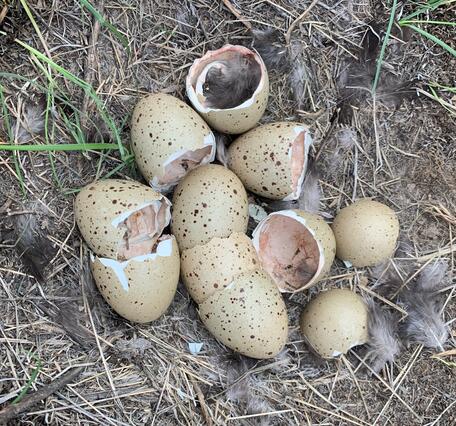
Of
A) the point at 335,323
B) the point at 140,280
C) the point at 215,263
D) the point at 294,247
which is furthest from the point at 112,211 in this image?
the point at 335,323

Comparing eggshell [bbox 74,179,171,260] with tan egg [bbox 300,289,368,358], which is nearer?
eggshell [bbox 74,179,171,260]

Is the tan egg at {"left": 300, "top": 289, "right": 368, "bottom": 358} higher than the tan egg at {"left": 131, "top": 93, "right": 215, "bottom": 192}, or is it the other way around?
the tan egg at {"left": 131, "top": 93, "right": 215, "bottom": 192}

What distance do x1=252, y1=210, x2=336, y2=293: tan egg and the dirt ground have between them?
4.5 inches

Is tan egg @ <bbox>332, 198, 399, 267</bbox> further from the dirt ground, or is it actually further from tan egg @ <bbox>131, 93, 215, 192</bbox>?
tan egg @ <bbox>131, 93, 215, 192</bbox>

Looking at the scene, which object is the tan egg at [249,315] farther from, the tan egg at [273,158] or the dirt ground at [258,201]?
the tan egg at [273,158]

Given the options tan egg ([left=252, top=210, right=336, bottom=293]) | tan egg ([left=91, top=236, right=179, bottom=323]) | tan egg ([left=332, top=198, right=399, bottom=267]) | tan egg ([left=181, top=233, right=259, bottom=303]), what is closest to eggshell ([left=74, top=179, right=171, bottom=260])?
tan egg ([left=91, top=236, right=179, bottom=323])

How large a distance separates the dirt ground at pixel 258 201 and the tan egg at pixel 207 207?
24 cm

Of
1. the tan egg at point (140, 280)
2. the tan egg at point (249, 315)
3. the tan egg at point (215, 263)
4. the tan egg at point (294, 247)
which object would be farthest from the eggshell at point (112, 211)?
the tan egg at point (294, 247)

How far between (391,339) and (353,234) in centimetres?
42

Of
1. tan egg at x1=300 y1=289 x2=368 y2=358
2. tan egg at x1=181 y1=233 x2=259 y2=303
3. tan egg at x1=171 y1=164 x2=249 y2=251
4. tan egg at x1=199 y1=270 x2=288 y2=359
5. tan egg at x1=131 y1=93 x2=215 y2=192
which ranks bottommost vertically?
tan egg at x1=300 y1=289 x2=368 y2=358

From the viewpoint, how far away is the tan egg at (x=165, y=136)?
199cm

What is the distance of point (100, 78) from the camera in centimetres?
210

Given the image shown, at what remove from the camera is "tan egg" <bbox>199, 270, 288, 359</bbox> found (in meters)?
2.01

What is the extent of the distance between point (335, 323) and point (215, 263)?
0.48m
